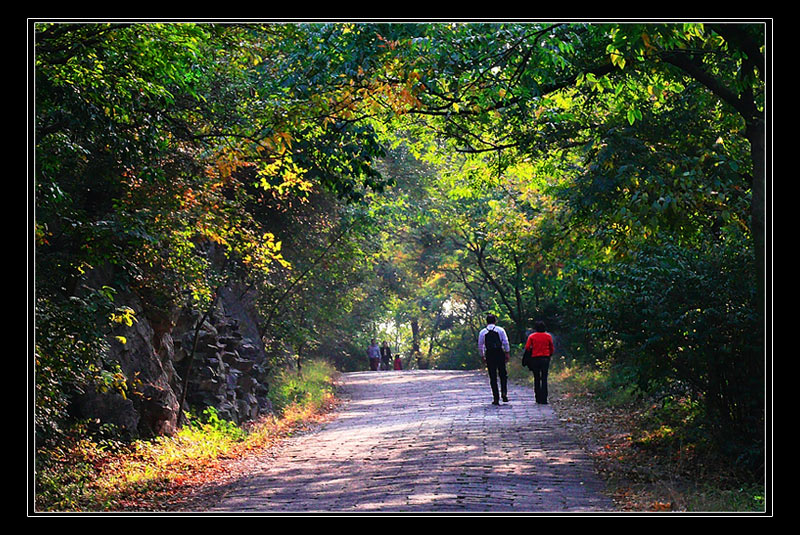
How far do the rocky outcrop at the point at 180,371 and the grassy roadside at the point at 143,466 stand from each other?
380mm

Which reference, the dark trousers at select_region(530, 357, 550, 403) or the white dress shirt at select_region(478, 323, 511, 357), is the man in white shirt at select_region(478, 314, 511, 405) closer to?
the white dress shirt at select_region(478, 323, 511, 357)

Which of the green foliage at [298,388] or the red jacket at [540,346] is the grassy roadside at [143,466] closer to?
the green foliage at [298,388]

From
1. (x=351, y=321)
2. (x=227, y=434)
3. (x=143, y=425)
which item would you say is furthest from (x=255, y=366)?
(x=351, y=321)

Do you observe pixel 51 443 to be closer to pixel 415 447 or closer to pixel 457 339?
pixel 415 447

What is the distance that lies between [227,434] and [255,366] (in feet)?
15.0

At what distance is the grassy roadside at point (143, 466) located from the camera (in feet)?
31.1

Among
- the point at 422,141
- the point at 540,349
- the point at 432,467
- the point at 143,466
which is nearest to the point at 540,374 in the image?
the point at 540,349

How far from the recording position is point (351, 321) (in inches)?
1663

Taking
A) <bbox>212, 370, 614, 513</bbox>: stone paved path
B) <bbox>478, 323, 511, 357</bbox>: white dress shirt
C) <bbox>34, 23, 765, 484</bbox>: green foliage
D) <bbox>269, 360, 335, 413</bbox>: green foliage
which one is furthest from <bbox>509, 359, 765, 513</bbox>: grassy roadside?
<bbox>269, 360, 335, 413</bbox>: green foliage

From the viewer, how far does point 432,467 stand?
35.7ft

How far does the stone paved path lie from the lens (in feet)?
28.9

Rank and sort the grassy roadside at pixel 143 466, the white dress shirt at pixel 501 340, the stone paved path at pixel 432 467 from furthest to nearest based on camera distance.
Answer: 1. the white dress shirt at pixel 501 340
2. the grassy roadside at pixel 143 466
3. the stone paved path at pixel 432 467

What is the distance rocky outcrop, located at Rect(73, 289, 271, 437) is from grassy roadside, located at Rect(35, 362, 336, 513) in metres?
0.38

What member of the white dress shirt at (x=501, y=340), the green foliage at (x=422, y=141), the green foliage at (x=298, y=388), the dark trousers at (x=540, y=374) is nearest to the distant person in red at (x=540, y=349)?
the dark trousers at (x=540, y=374)
